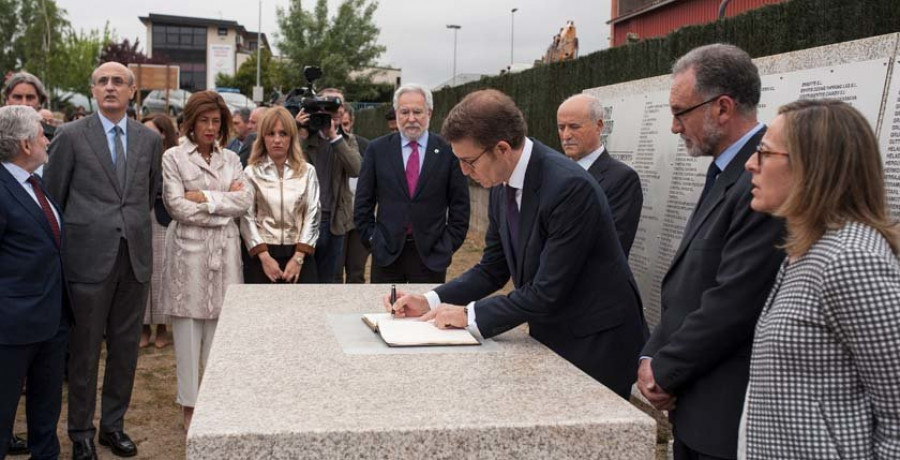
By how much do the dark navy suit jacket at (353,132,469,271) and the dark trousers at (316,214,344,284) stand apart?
715mm

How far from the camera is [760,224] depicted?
222 centimetres

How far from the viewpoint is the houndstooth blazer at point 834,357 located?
1719 mm

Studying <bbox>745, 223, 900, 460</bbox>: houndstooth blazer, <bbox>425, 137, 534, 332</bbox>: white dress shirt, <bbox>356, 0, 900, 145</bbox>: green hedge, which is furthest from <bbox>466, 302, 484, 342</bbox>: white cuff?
<bbox>356, 0, 900, 145</bbox>: green hedge

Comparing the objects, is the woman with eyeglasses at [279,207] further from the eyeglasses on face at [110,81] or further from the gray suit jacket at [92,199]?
the eyeglasses on face at [110,81]

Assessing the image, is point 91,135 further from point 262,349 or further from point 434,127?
point 434,127

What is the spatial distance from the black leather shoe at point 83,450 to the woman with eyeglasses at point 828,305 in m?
3.64

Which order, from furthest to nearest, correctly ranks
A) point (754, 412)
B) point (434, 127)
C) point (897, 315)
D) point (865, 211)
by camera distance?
point (434, 127), point (754, 412), point (865, 211), point (897, 315)

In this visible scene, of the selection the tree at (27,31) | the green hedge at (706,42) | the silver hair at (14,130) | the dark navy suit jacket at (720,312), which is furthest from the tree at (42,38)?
the dark navy suit jacket at (720,312)

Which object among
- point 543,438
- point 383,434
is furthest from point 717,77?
point 383,434

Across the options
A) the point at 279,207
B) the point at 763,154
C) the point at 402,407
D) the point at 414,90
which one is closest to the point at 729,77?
the point at 763,154

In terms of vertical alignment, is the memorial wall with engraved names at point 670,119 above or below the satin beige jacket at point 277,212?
above

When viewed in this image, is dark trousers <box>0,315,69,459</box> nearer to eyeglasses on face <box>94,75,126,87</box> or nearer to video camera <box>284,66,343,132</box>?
eyeglasses on face <box>94,75,126,87</box>

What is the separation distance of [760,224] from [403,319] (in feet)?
4.10

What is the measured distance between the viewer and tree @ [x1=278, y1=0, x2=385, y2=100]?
41000 millimetres
